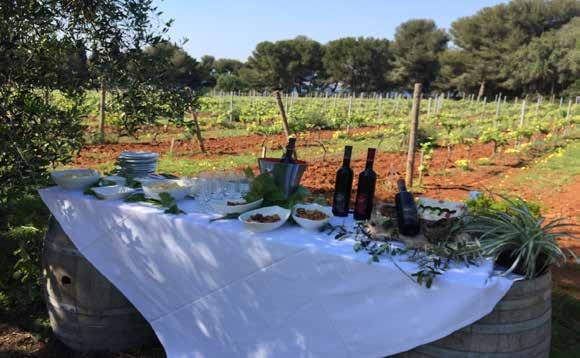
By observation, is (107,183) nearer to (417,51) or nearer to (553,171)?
(553,171)

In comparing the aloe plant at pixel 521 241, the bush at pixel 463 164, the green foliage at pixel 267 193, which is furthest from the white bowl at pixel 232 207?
the bush at pixel 463 164

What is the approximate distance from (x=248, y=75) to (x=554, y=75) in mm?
35717

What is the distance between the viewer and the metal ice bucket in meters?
2.54

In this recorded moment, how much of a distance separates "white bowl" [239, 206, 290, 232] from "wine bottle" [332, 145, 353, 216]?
0.92ft

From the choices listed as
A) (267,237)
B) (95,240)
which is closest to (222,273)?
(267,237)

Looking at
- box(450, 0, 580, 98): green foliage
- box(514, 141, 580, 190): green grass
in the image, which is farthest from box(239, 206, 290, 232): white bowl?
box(450, 0, 580, 98): green foliage

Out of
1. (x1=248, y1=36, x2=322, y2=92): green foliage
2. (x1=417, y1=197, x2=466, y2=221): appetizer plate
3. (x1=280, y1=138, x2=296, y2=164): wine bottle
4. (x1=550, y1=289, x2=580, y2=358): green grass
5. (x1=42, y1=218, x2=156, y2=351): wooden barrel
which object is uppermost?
(x1=248, y1=36, x2=322, y2=92): green foliage

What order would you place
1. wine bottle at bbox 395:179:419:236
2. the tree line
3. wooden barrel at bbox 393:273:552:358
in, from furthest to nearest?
the tree line < wine bottle at bbox 395:179:419:236 < wooden barrel at bbox 393:273:552:358

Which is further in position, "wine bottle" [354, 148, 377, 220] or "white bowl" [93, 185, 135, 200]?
"white bowl" [93, 185, 135, 200]

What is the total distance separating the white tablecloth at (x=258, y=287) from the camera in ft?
5.96

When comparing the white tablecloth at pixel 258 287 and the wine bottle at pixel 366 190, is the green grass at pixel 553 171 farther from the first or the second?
the white tablecloth at pixel 258 287

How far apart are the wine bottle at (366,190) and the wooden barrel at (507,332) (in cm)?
73

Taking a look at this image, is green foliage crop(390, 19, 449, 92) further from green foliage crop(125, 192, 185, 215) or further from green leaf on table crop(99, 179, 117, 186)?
green foliage crop(125, 192, 185, 215)

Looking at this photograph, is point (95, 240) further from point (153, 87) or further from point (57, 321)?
point (153, 87)
